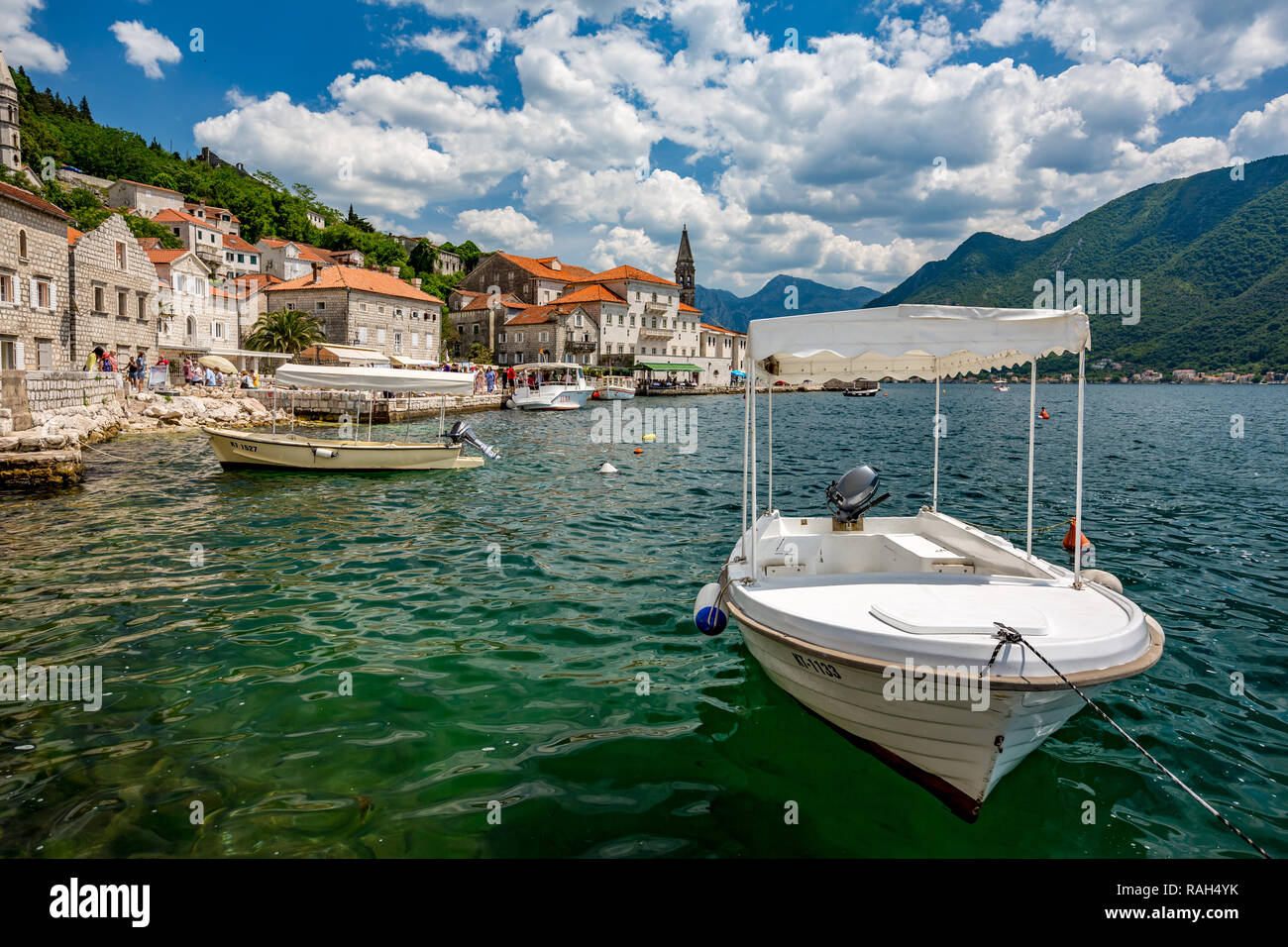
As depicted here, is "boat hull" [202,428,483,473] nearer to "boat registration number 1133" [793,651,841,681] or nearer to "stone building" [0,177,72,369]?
"stone building" [0,177,72,369]

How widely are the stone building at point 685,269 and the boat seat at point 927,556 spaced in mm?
113914

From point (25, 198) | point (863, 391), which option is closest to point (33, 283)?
point (25, 198)

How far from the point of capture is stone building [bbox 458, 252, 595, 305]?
318ft

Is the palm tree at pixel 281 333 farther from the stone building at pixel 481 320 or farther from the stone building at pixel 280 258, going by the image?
the stone building at pixel 280 258

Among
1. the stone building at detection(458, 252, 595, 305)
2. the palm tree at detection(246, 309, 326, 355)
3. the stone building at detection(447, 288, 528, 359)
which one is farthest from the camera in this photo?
the stone building at detection(458, 252, 595, 305)

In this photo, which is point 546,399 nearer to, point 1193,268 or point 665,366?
point 665,366

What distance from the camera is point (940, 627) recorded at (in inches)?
193

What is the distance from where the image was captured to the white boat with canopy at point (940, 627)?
4.57 metres

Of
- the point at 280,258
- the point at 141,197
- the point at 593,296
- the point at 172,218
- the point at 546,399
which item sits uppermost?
the point at 141,197

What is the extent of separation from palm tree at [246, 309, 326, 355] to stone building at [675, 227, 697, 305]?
74453mm

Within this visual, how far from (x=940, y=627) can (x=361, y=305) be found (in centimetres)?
7207

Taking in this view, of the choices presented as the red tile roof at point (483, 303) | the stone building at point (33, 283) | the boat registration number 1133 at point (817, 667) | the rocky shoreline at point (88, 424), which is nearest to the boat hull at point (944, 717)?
the boat registration number 1133 at point (817, 667)

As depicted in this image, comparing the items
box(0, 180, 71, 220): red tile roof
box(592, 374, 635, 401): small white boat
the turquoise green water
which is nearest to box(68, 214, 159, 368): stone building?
box(0, 180, 71, 220): red tile roof
